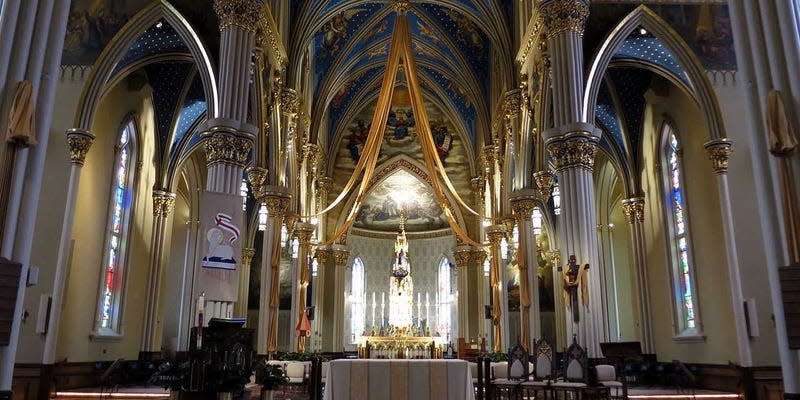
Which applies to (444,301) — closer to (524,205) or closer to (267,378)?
(524,205)

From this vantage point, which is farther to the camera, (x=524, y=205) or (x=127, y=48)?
(x=524, y=205)

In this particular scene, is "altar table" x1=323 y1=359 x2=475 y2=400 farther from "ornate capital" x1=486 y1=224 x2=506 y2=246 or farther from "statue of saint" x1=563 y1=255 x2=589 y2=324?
"ornate capital" x1=486 y1=224 x2=506 y2=246


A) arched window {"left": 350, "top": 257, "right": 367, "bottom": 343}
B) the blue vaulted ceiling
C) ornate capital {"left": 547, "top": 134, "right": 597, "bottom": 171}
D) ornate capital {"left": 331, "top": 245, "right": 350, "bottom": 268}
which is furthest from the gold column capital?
arched window {"left": 350, "top": 257, "right": 367, "bottom": 343}

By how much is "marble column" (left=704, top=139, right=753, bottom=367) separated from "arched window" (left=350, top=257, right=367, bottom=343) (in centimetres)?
1934

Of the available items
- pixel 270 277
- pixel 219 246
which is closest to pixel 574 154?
pixel 219 246

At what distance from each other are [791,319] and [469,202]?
881 inches

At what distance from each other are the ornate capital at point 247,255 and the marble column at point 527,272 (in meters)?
12.0

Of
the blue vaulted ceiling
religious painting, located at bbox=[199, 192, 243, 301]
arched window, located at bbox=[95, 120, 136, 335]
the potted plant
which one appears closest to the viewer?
the potted plant

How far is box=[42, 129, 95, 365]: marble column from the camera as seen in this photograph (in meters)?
12.4

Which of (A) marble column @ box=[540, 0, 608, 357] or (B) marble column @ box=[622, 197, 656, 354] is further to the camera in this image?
(B) marble column @ box=[622, 197, 656, 354]

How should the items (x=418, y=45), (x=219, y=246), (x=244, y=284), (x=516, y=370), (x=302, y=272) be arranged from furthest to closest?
(x=418, y=45), (x=244, y=284), (x=302, y=272), (x=516, y=370), (x=219, y=246)

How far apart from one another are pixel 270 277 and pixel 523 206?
7.10m

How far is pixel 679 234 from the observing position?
1634 cm

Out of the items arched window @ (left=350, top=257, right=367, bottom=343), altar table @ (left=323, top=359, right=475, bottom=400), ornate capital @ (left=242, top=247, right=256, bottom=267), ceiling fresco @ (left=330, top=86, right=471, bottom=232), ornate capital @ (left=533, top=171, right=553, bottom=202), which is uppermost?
ceiling fresco @ (left=330, top=86, right=471, bottom=232)
